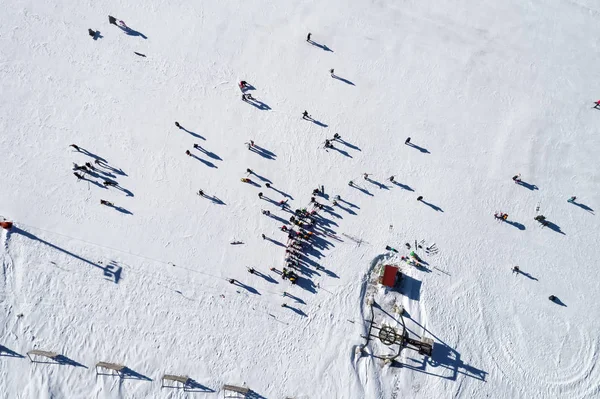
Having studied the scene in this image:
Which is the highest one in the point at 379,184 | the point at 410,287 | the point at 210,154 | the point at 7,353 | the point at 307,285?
the point at 379,184

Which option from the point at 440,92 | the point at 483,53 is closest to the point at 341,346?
the point at 440,92

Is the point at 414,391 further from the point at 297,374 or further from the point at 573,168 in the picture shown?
the point at 573,168

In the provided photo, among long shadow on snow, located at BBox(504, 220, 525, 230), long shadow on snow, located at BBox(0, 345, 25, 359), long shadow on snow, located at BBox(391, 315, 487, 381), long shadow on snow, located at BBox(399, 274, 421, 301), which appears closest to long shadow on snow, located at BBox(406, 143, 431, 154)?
long shadow on snow, located at BBox(504, 220, 525, 230)

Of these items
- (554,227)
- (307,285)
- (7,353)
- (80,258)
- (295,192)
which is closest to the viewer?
(7,353)

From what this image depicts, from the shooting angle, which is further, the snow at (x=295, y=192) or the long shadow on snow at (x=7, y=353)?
the snow at (x=295, y=192)

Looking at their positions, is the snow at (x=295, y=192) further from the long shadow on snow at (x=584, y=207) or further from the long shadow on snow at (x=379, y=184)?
the long shadow on snow at (x=379, y=184)

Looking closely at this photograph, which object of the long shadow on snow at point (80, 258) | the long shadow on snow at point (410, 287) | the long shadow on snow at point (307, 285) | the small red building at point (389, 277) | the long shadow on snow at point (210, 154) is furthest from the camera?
the long shadow on snow at point (210, 154)

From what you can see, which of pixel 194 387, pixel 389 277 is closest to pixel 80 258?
pixel 194 387

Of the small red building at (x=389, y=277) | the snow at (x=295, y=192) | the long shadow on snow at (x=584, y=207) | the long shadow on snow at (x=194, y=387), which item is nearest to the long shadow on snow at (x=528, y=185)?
Result: the snow at (x=295, y=192)

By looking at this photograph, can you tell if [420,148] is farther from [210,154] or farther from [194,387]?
[194,387]
